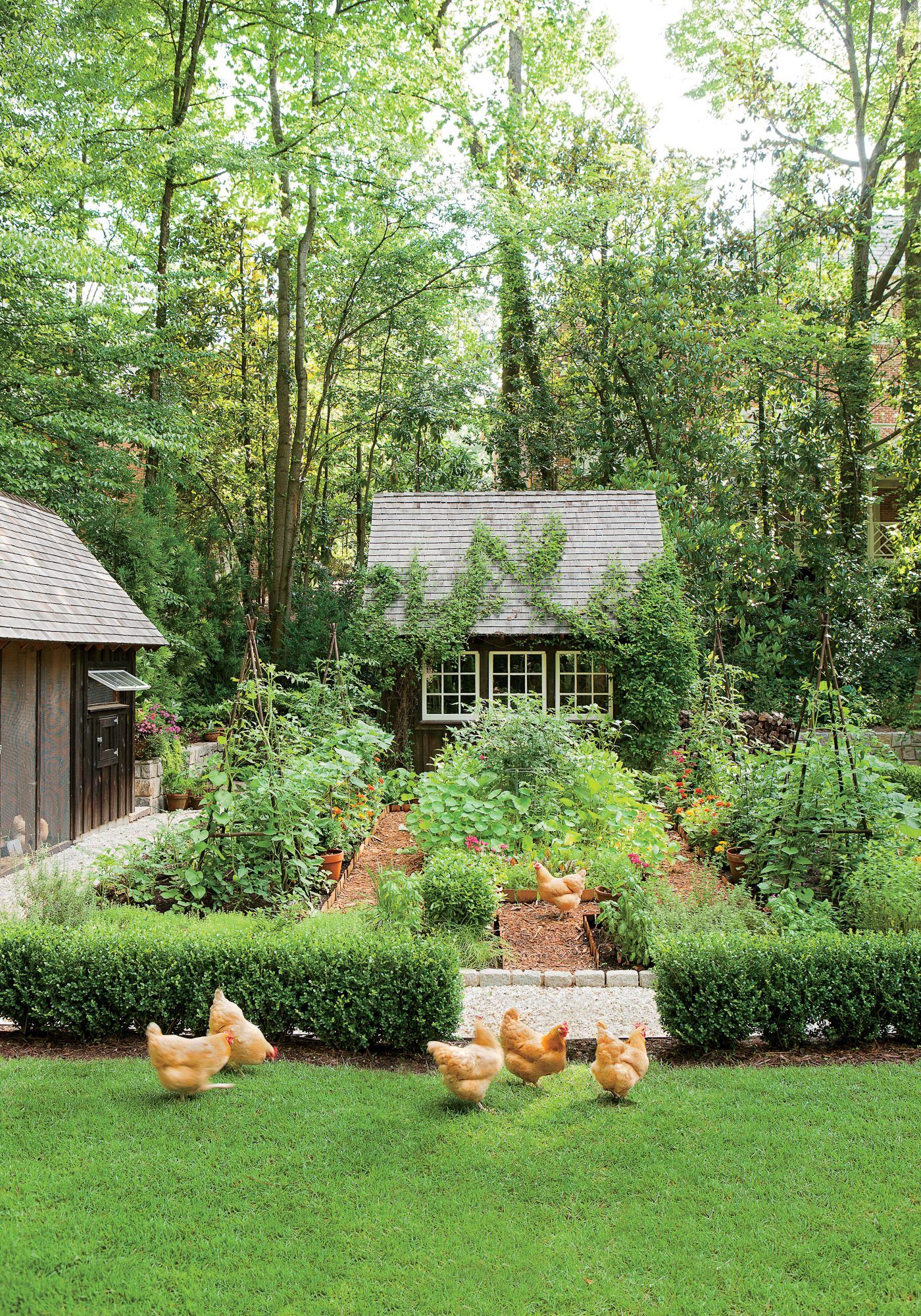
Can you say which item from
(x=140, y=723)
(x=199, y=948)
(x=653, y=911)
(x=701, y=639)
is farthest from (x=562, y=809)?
(x=701, y=639)

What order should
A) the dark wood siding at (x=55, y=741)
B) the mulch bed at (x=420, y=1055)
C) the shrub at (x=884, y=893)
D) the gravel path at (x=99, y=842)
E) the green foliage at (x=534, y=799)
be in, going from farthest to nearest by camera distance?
the dark wood siding at (x=55, y=741), the gravel path at (x=99, y=842), the green foliage at (x=534, y=799), the shrub at (x=884, y=893), the mulch bed at (x=420, y=1055)

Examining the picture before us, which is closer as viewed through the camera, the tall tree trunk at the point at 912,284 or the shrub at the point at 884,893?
the shrub at the point at 884,893

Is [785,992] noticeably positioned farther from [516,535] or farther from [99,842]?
[516,535]

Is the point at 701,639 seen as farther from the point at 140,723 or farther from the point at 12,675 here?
the point at 12,675

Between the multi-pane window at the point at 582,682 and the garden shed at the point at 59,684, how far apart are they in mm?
5891

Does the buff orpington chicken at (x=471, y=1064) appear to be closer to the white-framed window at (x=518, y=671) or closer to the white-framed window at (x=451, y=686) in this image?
the white-framed window at (x=451, y=686)

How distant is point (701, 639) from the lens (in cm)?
1658

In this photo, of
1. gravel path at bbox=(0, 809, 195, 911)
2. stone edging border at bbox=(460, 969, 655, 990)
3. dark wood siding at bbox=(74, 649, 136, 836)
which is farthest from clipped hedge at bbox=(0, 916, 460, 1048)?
dark wood siding at bbox=(74, 649, 136, 836)

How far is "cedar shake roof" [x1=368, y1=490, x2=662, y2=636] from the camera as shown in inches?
529

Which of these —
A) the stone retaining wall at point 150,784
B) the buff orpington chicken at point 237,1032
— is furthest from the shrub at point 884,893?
the stone retaining wall at point 150,784

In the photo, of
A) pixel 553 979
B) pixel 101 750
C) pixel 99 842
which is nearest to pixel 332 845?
pixel 553 979

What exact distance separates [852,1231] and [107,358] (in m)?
14.0

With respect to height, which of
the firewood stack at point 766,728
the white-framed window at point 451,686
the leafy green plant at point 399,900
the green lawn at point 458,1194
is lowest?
the green lawn at point 458,1194

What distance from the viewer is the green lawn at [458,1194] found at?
9.91ft
